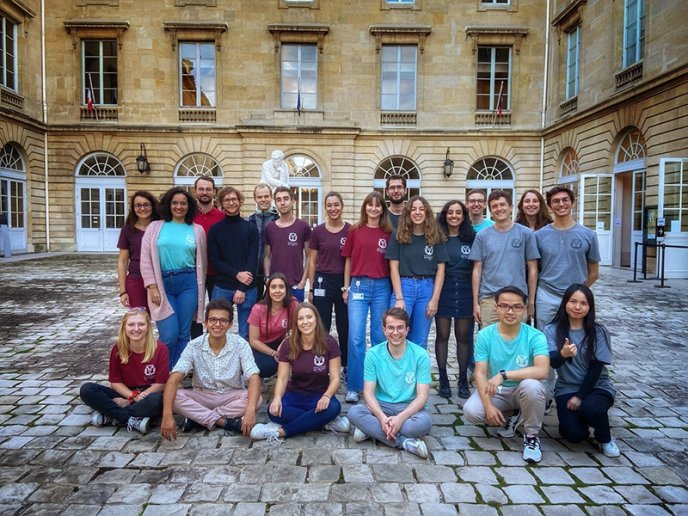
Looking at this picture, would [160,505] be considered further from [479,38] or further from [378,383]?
[479,38]

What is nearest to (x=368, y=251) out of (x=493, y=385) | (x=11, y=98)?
(x=493, y=385)

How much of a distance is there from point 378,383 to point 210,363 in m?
1.32

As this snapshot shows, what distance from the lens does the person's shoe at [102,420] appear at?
3691 mm

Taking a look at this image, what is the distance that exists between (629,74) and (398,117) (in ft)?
26.3

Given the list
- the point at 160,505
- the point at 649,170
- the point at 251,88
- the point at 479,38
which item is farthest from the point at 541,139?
the point at 160,505

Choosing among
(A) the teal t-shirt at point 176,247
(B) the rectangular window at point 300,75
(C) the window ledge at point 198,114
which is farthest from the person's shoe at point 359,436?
(C) the window ledge at point 198,114

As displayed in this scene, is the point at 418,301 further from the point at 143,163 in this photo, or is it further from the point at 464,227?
the point at 143,163

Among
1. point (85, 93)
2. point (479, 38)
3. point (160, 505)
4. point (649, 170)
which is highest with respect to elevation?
point (479, 38)

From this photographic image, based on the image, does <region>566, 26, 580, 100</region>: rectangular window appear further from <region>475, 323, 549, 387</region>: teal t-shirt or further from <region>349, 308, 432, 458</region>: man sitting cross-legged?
<region>349, 308, 432, 458</region>: man sitting cross-legged

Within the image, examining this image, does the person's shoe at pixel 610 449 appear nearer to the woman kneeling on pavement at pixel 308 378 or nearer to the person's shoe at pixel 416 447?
the person's shoe at pixel 416 447

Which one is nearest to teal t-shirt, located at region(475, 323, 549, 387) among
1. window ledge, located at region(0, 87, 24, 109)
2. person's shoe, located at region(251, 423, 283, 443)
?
person's shoe, located at region(251, 423, 283, 443)

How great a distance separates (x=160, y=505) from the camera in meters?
2.67

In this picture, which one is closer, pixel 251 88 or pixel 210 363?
pixel 210 363

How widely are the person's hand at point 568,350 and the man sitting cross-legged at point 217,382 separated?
2.26m
